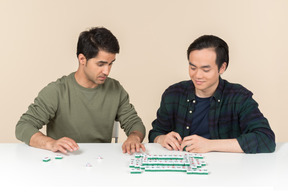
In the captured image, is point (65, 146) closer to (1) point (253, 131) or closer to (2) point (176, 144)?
(2) point (176, 144)

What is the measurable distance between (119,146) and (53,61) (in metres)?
2.01

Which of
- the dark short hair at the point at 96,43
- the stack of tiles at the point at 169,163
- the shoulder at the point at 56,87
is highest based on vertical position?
the dark short hair at the point at 96,43

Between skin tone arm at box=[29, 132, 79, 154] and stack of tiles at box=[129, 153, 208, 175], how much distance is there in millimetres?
291

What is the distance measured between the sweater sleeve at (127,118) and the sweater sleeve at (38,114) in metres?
0.39

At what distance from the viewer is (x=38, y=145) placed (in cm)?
185

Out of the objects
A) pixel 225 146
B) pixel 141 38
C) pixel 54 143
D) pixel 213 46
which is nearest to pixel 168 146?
pixel 225 146

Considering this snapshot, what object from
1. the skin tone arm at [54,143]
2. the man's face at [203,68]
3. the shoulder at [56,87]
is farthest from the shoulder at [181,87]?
the skin tone arm at [54,143]

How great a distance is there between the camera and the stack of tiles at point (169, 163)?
1.50 metres

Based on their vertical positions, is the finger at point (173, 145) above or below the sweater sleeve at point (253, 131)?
below

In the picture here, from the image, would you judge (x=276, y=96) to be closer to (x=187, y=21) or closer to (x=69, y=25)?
(x=187, y=21)

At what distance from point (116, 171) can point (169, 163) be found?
0.69ft

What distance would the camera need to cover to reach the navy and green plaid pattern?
2025mm

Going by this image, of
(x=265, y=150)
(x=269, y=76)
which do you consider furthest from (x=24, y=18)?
(x=265, y=150)

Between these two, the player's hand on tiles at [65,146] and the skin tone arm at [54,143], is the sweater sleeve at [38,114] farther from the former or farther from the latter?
the player's hand on tiles at [65,146]
